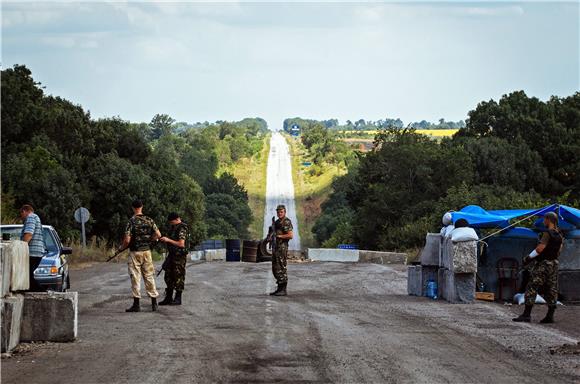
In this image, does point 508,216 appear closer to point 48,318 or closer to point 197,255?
point 48,318

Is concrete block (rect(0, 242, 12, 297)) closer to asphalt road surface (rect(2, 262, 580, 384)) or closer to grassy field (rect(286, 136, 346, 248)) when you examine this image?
asphalt road surface (rect(2, 262, 580, 384))

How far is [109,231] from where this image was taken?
205 feet

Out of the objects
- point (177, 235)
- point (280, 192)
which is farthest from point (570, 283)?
point (280, 192)

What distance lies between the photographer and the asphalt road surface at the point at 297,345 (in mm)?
11734

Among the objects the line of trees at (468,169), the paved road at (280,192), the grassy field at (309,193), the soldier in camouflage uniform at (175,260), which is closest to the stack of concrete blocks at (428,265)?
the soldier in camouflage uniform at (175,260)

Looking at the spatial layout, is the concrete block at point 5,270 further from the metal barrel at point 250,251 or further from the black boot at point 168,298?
the metal barrel at point 250,251

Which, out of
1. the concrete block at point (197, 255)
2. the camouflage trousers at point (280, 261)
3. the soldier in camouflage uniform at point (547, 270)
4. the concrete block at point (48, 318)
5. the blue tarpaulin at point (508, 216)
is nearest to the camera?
the concrete block at point (48, 318)

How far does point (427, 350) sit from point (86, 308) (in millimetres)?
8484

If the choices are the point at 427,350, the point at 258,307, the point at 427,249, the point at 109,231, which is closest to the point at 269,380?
the point at 427,350

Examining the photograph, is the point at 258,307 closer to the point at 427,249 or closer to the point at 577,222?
the point at 427,249

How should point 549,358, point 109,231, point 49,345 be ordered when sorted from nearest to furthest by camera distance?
point 549,358, point 49,345, point 109,231

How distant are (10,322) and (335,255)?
3892 cm

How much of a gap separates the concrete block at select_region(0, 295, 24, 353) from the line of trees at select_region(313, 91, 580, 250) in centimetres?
4282

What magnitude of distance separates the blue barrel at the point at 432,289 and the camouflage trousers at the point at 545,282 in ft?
18.0
